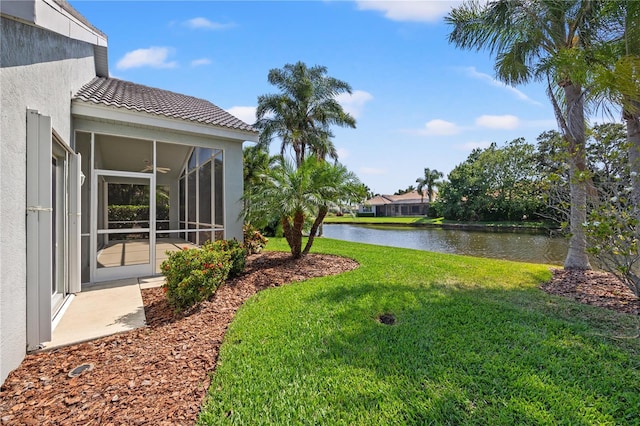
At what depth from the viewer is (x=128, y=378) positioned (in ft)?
9.30

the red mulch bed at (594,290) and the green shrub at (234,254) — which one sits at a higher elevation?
the green shrub at (234,254)

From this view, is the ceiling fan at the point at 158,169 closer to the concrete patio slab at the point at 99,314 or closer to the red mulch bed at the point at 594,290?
the concrete patio slab at the point at 99,314

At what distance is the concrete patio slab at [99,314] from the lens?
147 inches

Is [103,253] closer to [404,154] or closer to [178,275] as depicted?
[178,275]

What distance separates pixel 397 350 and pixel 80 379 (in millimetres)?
3330

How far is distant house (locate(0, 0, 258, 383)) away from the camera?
2.87m

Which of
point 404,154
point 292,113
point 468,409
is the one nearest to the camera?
point 468,409

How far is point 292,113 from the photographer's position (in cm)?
1959

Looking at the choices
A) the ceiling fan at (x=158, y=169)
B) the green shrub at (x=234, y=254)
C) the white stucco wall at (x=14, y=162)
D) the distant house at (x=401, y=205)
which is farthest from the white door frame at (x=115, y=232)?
the distant house at (x=401, y=205)

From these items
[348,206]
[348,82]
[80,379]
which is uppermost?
[348,82]

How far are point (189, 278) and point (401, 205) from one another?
58.7 metres

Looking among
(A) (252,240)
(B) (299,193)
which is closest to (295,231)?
(B) (299,193)

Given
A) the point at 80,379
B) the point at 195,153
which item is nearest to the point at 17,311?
the point at 80,379

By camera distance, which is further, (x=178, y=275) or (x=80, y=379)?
(x=178, y=275)
